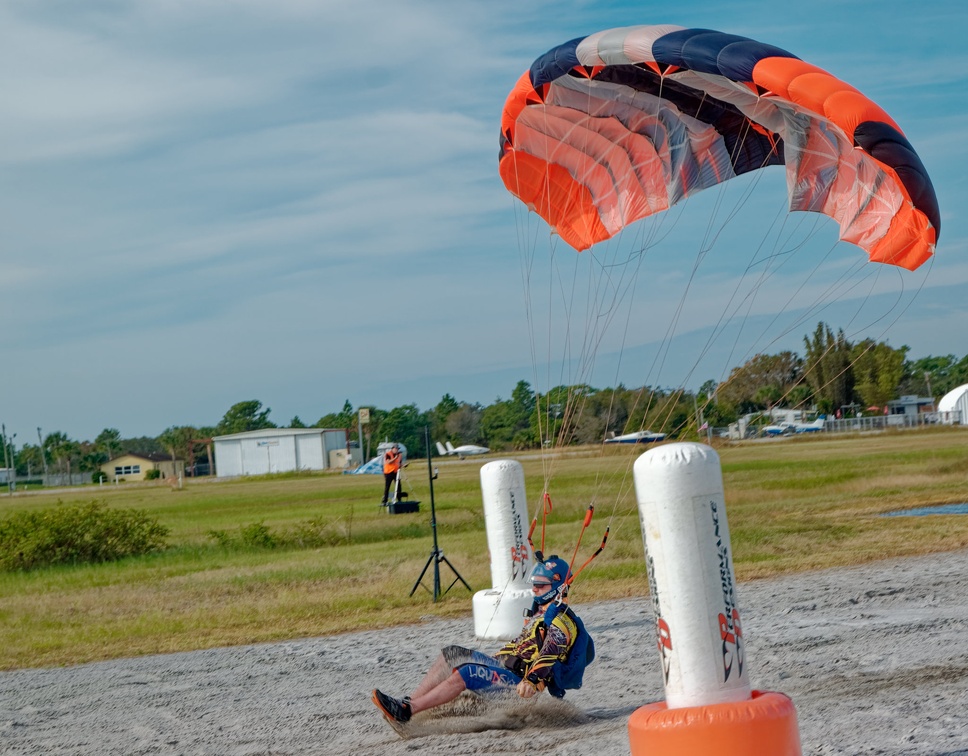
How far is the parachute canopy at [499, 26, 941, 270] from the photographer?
708 cm

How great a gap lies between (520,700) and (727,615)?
2610mm

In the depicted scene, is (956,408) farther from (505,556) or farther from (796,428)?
(505,556)

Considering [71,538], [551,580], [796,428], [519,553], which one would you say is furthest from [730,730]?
[796,428]

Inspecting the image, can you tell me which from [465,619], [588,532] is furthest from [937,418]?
[465,619]

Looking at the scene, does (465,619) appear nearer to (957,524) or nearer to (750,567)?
(750,567)

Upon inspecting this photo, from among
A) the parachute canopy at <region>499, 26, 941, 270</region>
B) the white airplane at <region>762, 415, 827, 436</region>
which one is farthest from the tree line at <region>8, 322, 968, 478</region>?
the parachute canopy at <region>499, 26, 941, 270</region>

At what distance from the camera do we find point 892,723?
595 centimetres

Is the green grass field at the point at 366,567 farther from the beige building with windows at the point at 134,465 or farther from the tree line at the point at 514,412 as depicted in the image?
the beige building with windows at the point at 134,465

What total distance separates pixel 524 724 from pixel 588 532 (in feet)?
43.9

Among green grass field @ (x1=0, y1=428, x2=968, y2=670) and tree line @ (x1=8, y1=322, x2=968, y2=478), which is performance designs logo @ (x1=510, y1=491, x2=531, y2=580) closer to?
green grass field @ (x1=0, y1=428, x2=968, y2=670)

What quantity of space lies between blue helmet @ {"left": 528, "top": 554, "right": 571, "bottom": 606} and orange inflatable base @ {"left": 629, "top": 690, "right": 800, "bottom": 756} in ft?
7.38

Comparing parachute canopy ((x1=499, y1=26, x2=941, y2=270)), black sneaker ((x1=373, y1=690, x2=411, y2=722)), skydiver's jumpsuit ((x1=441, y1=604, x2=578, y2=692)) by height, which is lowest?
black sneaker ((x1=373, y1=690, x2=411, y2=722))

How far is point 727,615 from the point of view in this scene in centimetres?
456

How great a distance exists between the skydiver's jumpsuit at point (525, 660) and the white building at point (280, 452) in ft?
313
